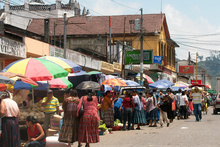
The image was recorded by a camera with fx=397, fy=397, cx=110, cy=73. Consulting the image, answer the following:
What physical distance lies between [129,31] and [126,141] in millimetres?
41261

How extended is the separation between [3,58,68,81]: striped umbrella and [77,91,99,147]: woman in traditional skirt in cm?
175

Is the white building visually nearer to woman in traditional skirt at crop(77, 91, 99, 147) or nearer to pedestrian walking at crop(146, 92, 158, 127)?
pedestrian walking at crop(146, 92, 158, 127)

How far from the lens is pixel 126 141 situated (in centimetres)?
1332

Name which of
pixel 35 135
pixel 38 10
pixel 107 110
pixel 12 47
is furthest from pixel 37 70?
pixel 38 10

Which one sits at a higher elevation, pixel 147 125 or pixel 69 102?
pixel 69 102

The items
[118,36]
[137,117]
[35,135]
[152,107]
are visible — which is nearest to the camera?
[35,135]

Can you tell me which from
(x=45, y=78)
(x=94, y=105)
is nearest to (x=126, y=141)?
(x=94, y=105)

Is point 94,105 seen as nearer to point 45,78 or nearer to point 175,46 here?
point 45,78

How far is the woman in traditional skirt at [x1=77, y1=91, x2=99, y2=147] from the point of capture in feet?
38.0

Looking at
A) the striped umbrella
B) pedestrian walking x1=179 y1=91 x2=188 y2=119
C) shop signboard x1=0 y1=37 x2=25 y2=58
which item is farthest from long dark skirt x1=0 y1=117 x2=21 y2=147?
pedestrian walking x1=179 y1=91 x2=188 y2=119

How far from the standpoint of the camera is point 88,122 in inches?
459

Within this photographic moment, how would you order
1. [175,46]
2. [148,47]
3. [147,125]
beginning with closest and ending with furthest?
[147,125], [148,47], [175,46]

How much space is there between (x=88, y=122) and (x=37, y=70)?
8.69 feet

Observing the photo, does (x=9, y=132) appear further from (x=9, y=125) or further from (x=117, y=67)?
(x=117, y=67)
